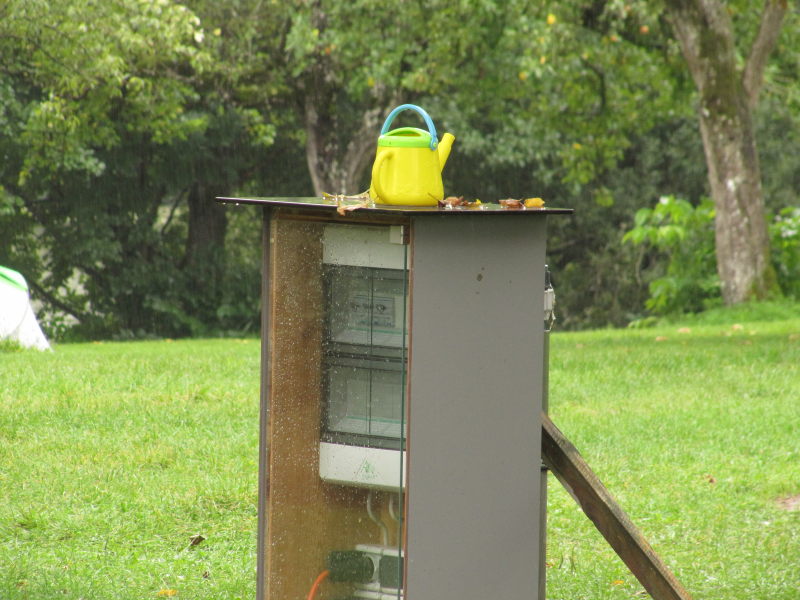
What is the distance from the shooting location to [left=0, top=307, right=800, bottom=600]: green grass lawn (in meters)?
4.53

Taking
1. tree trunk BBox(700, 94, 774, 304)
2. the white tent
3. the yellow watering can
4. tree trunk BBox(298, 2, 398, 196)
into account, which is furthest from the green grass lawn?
tree trunk BBox(298, 2, 398, 196)

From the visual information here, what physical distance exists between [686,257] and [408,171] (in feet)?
41.0

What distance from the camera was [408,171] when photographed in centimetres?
316

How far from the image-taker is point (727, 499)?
5.65 meters

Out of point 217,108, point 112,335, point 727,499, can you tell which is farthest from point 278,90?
point 727,499

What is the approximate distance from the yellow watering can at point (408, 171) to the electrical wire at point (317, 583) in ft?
3.98

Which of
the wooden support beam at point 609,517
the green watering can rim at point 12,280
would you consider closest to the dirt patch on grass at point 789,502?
the wooden support beam at point 609,517

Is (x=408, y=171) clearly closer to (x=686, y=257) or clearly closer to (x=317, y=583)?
(x=317, y=583)

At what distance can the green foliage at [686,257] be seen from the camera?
14.4 meters

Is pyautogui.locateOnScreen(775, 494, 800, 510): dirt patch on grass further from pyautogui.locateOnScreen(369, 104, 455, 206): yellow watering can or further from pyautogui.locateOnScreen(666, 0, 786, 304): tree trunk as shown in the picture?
pyautogui.locateOnScreen(666, 0, 786, 304): tree trunk

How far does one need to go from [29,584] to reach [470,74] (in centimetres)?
1352

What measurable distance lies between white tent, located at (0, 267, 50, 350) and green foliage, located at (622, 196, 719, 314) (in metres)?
7.47

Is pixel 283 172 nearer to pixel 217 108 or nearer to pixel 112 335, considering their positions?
pixel 217 108

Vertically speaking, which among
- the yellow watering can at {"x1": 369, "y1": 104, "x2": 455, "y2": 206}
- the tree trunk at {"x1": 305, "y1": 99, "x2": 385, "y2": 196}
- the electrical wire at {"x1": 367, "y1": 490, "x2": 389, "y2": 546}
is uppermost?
the tree trunk at {"x1": 305, "y1": 99, "x2": 385, "y2": 196}
